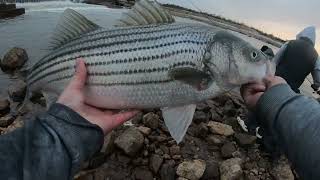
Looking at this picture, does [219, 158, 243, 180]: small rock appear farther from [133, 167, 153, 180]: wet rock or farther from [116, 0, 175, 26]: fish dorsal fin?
[116, 0, 175, 26]: fish dorsal fin

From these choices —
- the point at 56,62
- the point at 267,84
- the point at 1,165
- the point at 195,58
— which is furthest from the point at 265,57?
the point at 1,165

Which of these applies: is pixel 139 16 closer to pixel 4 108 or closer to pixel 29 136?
pixel 29 136

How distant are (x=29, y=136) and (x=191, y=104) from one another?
4.70ft

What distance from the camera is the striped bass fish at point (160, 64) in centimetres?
384

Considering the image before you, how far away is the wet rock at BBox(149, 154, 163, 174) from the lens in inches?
279

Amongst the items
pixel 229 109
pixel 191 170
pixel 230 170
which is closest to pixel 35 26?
pixel 229 109

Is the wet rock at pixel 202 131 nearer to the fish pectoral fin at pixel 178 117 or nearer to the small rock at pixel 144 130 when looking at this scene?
the small rock at pixel 144 130

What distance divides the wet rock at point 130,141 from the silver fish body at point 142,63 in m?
3.22

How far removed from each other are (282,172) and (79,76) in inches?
194

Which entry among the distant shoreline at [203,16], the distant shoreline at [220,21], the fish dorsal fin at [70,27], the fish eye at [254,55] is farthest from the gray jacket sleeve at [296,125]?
the distant shoreline at [203,16]

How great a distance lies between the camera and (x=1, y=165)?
2846 mm

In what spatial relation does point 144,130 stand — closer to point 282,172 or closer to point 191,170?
point 191,170

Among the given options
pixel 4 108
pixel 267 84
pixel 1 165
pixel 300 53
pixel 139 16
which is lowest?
pixel 4 108

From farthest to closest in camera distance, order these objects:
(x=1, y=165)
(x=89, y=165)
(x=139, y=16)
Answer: (x=89, y=165)
(x=139, y=16)
(x=1, y=165)
